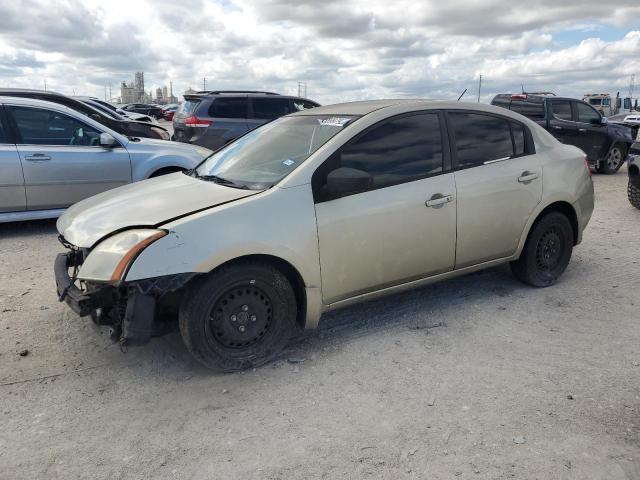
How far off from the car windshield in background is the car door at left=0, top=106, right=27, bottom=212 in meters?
3.28

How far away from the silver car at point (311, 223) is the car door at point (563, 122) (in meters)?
8.44

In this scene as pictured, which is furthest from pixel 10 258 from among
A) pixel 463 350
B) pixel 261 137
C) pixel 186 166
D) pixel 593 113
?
pixel 593 113

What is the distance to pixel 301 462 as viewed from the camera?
2.64 m

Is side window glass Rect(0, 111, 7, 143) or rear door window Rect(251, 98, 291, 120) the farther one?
rear door window Rect(251, 98, 291, 120)

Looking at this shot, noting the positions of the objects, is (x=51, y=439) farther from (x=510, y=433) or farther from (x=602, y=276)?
Result: (x=602, y=276)

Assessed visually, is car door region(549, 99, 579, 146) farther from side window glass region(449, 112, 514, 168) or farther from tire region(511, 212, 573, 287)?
side window glass region(449, 112, 514, 168)

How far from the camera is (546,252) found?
4953mm

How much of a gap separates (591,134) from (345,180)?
442 inches

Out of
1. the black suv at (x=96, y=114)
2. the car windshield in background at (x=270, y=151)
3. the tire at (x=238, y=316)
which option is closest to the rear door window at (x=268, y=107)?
the black suv at (x=96, y=114)

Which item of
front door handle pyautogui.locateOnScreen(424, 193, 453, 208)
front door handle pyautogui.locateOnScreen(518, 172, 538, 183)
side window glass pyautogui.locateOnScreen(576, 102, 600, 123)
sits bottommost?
front door handle pyautogui.locateOnScreen(424, 193, 453, 208)

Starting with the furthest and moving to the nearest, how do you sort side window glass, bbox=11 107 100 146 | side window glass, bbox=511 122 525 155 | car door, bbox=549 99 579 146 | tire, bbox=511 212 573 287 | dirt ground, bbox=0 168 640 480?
car door, bbox=549 99 579 146 < side window glass, bbox=11 107 100 146 < tire, bbox=511 212 573 287 < side window glass, bbox=511 122 525 155 < dirt ground, bbox=0 168 640 480

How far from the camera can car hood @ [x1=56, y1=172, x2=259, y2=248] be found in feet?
11.1

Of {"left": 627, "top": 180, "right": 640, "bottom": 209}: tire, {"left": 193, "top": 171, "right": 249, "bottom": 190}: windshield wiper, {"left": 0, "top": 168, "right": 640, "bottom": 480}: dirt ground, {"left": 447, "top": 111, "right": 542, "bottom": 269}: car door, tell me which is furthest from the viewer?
{"left": 627, "top": 180, "right": 640, "bottom": 209}: tire

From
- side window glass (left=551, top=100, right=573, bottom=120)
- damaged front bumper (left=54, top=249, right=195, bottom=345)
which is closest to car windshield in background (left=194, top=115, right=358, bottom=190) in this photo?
damaged front bumper (left=54, top=249, right=195, bottom=345)
